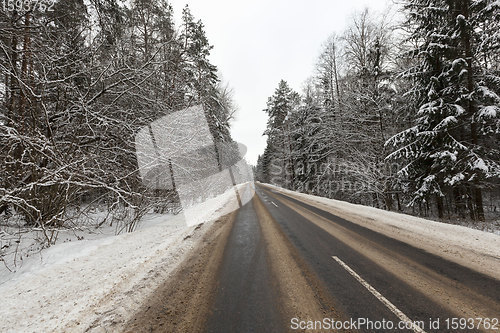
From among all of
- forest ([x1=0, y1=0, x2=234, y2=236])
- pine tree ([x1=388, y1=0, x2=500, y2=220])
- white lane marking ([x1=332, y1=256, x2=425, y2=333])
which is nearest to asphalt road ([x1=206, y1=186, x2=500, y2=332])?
white lane marking ([x1=332, y1=256, x2=425, y2=333])

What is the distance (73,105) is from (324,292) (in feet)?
25.2

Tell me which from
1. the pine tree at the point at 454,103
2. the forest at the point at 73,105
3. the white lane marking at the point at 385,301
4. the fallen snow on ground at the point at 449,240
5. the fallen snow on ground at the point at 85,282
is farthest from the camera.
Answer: the pine tree at the point at 454,103

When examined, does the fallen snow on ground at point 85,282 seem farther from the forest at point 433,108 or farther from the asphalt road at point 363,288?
the forest at point 433,108

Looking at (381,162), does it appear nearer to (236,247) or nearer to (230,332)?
(236,247)

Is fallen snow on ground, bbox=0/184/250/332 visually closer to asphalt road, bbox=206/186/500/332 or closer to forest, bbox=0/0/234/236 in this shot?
forest, bbox=0/0/234/236

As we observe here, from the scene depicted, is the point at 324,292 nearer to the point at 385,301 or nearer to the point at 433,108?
the point at 385,301

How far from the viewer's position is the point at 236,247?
211 inches

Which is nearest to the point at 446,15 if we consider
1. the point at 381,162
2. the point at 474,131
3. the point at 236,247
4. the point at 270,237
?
the point at 474,131

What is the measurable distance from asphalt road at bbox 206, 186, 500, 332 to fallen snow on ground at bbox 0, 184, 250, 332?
135cm

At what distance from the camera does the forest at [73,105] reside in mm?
4949

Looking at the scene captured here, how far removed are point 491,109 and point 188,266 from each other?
11987 millimetres

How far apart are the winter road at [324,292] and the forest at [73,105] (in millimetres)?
2957

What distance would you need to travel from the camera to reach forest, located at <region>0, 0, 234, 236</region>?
4.95 meters

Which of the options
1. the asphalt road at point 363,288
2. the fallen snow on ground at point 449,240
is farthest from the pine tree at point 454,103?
the asphalt road at point 363,288
